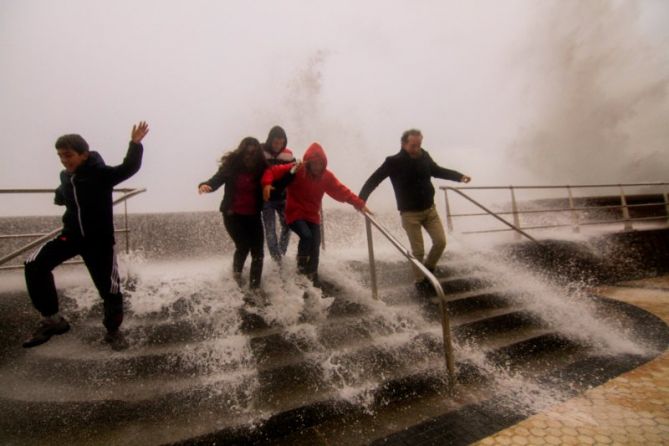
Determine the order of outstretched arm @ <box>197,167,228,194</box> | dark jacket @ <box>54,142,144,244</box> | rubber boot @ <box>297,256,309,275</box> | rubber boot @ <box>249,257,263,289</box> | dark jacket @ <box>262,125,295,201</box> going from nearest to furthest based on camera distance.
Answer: dark jacket @ <box>54,142,144,244</box> → outstretched arm @ <box>197,167,228,194</box> → rubber boot @ <box>249,257,263,289</box> → rubber boot @ <box>297,256,309,275</box> → dark jacket @ <box>262,125,295,201</box>

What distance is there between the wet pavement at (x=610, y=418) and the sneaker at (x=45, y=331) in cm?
296

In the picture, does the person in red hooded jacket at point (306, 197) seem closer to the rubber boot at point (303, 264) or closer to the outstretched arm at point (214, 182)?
the rubber boot at point (303, 264)

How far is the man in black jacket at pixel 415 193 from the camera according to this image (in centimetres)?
412

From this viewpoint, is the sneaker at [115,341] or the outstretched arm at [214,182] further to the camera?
the outstretched arm at [214,182]

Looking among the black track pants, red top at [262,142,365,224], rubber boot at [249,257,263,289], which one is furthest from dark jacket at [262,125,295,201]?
the black track pants

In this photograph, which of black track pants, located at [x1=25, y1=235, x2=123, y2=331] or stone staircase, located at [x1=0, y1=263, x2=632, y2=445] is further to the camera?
black track pants, located at [x1=25, y1=235, x2=123, y2=331]

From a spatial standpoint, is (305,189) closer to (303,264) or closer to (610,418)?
(303,264)

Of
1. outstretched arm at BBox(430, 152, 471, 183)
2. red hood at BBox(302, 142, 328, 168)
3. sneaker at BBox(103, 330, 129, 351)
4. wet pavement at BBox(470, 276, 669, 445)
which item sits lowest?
wet pavement at BBox(470, 276, 669, 445)

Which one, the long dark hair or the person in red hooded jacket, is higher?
the long dark hair

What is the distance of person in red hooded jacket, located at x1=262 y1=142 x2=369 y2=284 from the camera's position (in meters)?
3.59

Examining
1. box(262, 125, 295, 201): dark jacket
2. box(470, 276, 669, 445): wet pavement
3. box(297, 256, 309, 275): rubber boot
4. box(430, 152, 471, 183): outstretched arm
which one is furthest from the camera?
box(430, 152, 471, 183): outstretched arm

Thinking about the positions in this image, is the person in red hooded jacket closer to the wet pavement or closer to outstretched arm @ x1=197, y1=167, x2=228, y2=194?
outstretched arm @ x1=197, y1=167, x2=228, y2=194

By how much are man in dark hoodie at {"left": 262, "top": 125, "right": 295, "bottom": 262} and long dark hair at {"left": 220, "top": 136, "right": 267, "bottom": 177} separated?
348mm

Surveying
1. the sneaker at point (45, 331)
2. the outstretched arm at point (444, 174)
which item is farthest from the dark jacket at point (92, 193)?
the outstretched arm at point (444, 174)
